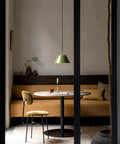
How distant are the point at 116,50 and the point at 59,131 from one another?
2.60m

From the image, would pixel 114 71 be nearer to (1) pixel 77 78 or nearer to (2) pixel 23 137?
(1) pixel 77 78

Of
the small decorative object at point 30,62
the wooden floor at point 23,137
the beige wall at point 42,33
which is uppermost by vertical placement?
the beige wall at point 42,33

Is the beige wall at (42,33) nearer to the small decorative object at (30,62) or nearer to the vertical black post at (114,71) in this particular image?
the small decorative object at (30,62)

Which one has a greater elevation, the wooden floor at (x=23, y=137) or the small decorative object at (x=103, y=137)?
the small decorative object at (x=103, y=137)

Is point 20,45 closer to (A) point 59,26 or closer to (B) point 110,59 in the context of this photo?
(A) point 59,26

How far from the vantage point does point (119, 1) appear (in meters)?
2.37

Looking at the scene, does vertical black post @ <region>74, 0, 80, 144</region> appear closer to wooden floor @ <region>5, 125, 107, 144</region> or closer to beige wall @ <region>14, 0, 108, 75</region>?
wooden floor @ <region>5, 125, 107, 144</region>

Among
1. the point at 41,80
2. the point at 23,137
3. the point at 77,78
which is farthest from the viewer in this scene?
the point at 41,80

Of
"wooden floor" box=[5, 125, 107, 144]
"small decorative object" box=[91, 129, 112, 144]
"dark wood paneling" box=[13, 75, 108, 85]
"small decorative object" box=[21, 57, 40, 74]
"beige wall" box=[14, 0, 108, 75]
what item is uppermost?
"beige wall" box=[14, 0, 108, 75]

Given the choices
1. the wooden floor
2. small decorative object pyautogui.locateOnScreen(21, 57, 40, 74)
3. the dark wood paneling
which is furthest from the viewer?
small decorative object pyautogui.locateOnScreen(21, 57, 40, 74)

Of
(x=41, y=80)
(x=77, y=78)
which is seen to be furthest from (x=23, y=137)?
(x=77, y=78)

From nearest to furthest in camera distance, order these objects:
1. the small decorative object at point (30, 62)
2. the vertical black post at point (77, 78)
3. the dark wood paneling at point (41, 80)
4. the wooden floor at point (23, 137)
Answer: the vertical black post at point (77, 78)
the wooden floor at point (23, 137)
the dark wood paneling at point (41, 80)
the small decorative object at point (30, 62)

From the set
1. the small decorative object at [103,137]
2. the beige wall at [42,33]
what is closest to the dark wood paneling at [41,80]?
the beige wall at [42,33]

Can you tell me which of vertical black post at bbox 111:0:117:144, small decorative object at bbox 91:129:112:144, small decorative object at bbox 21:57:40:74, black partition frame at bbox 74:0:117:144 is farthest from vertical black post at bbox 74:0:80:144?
small decorative object at bbox 21:57:40:74
